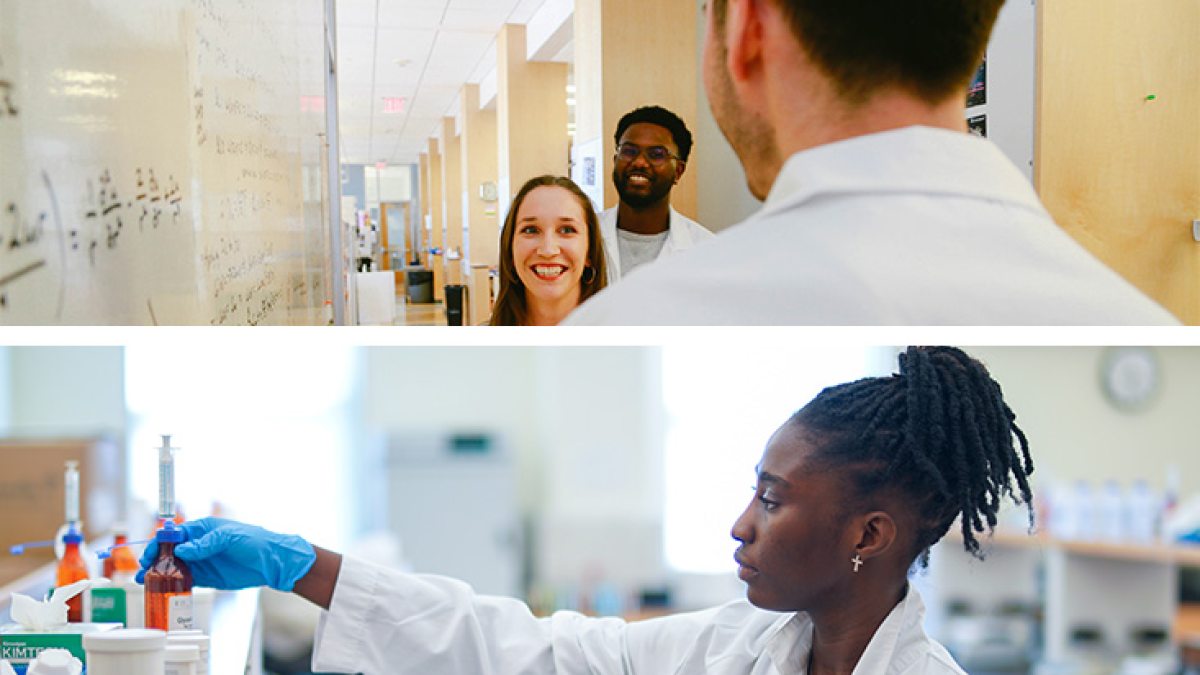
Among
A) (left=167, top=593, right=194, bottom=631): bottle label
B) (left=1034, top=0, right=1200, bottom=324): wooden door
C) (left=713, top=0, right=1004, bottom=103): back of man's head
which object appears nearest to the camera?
(left=713, top=0, right=1004, bottom=103): back of man's head

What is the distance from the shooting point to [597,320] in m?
0.86

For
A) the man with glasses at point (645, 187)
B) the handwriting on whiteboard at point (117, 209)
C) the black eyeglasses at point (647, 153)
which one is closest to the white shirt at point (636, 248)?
the man with glasses at point (645, 187)

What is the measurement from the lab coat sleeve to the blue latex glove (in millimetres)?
48

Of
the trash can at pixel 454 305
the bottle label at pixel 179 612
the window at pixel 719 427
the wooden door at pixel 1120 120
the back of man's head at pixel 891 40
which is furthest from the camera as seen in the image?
the trash can at pixel 454 305

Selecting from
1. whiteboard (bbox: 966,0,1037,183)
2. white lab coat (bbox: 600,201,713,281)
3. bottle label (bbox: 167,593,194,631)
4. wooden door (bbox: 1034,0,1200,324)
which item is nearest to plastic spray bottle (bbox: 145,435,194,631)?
bottle label (bbox: 167,593,194,631)

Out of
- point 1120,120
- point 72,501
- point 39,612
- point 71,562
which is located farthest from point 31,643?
point 1120,120

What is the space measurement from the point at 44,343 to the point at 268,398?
18 cm

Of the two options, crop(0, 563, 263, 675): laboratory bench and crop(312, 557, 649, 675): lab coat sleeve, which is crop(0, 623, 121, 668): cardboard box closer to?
crop(0, 563, 263, 675): laboratory bench

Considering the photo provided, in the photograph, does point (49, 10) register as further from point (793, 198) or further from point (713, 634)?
point (713, 634)

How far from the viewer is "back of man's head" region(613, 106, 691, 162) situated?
1.37m

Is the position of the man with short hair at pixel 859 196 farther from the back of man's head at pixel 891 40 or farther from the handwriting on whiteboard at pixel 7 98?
the handwriting on whiteboard at pixel 7 98

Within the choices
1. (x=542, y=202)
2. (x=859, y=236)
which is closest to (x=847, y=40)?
(x=859, y=236)

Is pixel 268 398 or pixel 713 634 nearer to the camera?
pixel 268 398

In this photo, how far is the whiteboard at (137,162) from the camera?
2.39ft
